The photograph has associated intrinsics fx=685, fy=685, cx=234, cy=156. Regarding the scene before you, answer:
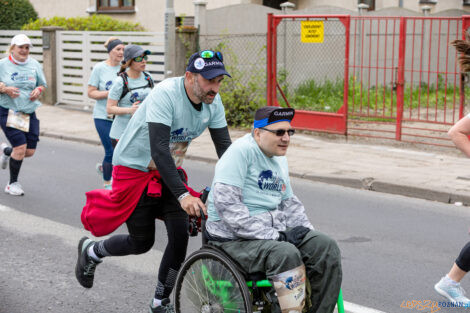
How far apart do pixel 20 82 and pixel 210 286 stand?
5.21 metres

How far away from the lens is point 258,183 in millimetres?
3855

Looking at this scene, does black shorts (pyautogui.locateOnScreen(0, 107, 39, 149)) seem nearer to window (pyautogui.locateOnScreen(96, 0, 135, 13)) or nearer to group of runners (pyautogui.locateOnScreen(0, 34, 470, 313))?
group of runners (pyautogui.locateOnScreen(0, 34, 470, 313))

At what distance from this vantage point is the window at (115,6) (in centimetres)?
2086

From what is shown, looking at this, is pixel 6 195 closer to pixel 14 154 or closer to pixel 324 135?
pixel 14 154

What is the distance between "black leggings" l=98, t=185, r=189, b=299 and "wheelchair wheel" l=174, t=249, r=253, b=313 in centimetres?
35

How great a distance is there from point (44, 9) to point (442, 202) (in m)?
17.9

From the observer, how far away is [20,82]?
8.17 meters

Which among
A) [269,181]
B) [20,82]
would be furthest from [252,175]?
[20,82]

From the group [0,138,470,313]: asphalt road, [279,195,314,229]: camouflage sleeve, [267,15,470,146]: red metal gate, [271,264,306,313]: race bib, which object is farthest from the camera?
[267,15,470,146]: red metal gate

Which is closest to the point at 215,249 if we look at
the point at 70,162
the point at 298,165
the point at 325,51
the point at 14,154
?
the point at 14,154

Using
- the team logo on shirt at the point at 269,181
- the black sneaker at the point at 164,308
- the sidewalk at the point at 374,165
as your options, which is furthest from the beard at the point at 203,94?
the sidewalk at the point at 374,165

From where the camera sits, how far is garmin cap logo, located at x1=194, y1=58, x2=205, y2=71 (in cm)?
400

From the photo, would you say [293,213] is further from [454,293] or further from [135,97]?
[135,97]

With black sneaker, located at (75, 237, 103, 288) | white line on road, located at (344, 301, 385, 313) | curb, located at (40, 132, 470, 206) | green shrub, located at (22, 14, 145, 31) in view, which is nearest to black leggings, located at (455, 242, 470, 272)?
white line on road, located at (344, 301, 385, 313)
